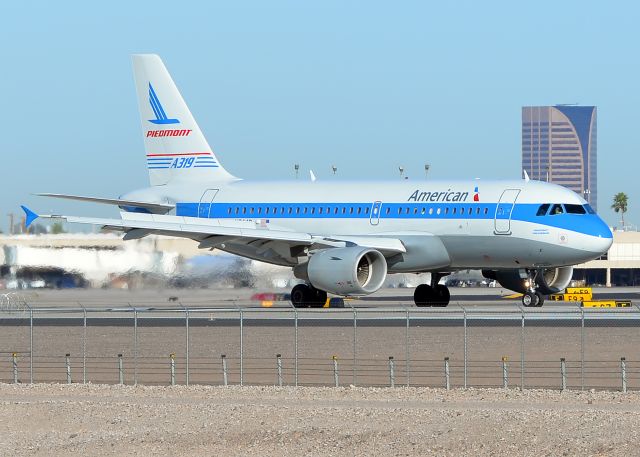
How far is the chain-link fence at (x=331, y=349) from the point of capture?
120ft

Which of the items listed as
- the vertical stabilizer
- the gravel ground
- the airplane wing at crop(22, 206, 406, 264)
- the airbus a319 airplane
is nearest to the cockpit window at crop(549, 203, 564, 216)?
the airbus a319 airplane

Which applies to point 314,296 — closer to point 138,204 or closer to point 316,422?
point 138,204

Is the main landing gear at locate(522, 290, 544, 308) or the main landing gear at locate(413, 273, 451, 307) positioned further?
the main landing gear at locate(413, 273, 451, 307)

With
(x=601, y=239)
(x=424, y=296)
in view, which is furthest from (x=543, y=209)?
(x=424, y=296)

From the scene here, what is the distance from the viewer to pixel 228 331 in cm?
4759

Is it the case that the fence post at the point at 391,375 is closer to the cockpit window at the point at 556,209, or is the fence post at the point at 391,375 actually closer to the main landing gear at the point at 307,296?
the cockpit window at the point at 556,209

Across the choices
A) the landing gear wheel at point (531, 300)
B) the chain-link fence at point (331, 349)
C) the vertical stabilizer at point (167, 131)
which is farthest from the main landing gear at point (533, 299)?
the vertical stabilizer at point (167, 131)

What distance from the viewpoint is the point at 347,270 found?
5328 cm

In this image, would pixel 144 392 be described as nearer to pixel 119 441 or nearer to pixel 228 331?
pixel 119 441

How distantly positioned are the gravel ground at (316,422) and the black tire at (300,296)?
74.7 feet

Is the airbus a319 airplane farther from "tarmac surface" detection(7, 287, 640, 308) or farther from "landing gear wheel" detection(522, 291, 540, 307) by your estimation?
"tarmac surface" detection(7, 287, 640, 308)

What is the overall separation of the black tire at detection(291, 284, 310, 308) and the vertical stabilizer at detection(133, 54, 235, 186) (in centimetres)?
813

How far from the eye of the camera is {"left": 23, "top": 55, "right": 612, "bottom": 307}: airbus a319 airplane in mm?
53719

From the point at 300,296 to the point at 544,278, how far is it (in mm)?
9370
